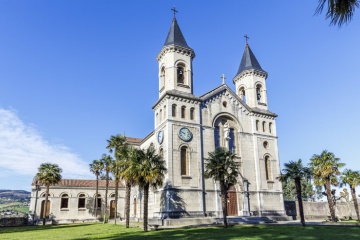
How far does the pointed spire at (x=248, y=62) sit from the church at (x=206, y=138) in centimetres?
16

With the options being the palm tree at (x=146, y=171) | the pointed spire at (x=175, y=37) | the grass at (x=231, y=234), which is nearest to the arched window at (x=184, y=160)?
the palm tree at (x=146, y=171)

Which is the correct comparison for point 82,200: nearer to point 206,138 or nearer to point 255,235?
point 206,138

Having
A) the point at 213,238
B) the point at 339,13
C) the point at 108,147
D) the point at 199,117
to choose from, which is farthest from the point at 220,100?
the point at 339,13

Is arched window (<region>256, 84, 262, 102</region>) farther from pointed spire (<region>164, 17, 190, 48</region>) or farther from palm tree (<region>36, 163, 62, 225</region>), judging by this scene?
palm tree (<region>36, 163, 62, 225</region>)

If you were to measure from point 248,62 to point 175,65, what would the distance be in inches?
444

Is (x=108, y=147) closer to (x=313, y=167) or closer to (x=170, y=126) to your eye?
(x=170, y=126)

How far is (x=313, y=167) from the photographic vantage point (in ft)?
103

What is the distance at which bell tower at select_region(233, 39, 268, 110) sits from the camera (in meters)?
35.3

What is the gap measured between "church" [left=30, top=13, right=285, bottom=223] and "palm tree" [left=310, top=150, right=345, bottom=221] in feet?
13.1

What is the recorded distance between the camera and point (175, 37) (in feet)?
105

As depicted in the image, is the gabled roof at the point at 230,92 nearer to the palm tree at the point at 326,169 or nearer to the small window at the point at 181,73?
the small window at the point at 181,73

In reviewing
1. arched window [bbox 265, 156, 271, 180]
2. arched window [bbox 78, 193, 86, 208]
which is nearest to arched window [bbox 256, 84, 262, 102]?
arched window [bbox 265, 156, 271, 180]

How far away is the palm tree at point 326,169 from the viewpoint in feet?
97.9

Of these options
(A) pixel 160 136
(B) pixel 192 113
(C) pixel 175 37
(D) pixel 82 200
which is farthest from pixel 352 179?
(D) pixel 82 200
